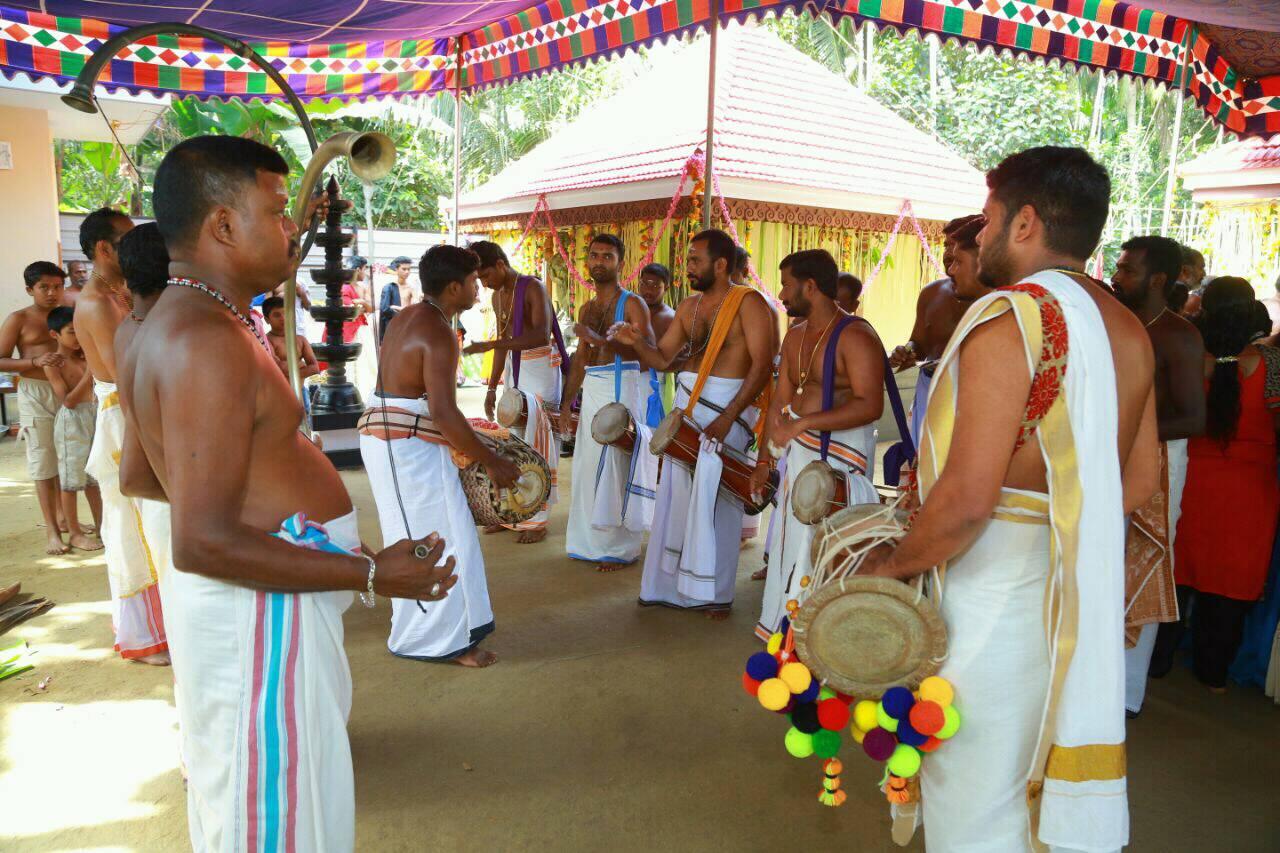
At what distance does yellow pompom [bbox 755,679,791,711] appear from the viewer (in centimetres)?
188

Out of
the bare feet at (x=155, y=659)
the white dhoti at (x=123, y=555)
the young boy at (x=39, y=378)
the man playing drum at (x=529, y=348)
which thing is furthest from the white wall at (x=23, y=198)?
the bare feet at (x=155, y=659)

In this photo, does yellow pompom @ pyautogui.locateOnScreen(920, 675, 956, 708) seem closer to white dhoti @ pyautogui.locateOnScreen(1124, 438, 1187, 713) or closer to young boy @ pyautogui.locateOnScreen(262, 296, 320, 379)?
white dhoti @ pyautogui.locateOnScreen(1124, 438, 1187, 713)

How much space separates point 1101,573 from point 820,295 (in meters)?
2.43

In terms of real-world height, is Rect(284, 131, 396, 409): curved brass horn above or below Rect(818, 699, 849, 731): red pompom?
above

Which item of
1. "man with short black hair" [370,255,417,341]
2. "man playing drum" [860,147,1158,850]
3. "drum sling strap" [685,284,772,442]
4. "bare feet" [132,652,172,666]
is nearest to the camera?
"man playing drum" [860,147,1158,850]

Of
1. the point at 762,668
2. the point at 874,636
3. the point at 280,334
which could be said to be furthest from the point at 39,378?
the point at 874,636

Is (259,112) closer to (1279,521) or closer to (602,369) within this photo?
(602,369)

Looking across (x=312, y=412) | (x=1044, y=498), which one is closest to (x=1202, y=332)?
(x=1044, y=498)

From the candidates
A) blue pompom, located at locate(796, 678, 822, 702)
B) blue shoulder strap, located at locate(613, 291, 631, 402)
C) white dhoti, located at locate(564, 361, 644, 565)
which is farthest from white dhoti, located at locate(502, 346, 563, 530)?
blue pompom, located at locate(796, 678, 822, 702)

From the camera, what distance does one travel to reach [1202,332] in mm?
3721

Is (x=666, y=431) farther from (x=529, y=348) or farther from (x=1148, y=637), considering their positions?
(x=1148, y=637)

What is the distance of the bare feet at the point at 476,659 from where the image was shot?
402 centimetres

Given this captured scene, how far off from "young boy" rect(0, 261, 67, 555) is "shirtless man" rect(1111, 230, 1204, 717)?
6.11 meters

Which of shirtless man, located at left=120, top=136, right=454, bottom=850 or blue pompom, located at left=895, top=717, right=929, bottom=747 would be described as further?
blue pompom, located at left=895, top=717, right=929, bottom=747
